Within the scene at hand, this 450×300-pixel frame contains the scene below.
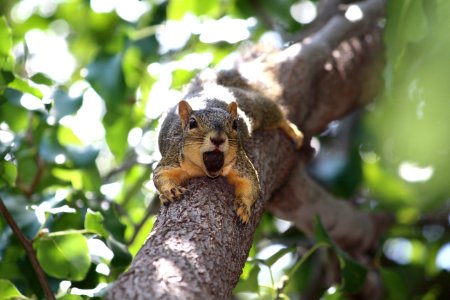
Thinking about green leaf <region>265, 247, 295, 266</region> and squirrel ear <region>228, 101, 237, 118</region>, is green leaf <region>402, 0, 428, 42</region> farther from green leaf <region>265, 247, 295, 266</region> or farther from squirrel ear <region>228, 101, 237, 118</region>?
green leaf <region>265, 247, 295, 266</region>

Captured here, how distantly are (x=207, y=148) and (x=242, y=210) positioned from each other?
235 mm

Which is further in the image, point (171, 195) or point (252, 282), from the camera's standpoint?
point (252, 282)

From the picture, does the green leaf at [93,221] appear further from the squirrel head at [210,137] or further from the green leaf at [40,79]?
the green leaf at [40,79]

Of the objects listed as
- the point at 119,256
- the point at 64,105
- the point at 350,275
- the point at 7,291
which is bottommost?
the point at 350,275

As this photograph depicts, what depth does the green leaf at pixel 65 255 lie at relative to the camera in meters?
2.09

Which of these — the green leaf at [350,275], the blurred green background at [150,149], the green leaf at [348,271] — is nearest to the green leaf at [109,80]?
the blurred green background at [150,149]

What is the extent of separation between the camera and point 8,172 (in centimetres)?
237

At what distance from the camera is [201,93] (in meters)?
2.68

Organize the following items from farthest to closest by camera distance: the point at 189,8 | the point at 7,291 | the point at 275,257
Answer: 1. the point at 189,8
2. the point at 275,257
3. the point at 7,291

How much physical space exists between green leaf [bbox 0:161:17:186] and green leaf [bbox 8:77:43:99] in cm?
29

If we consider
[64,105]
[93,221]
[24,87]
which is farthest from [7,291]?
[64,105]

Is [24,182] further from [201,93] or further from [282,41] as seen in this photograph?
[282,41]

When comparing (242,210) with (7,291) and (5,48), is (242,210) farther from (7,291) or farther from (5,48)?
(5,48)

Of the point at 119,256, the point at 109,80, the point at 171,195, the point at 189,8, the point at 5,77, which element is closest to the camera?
the point at 171,195
